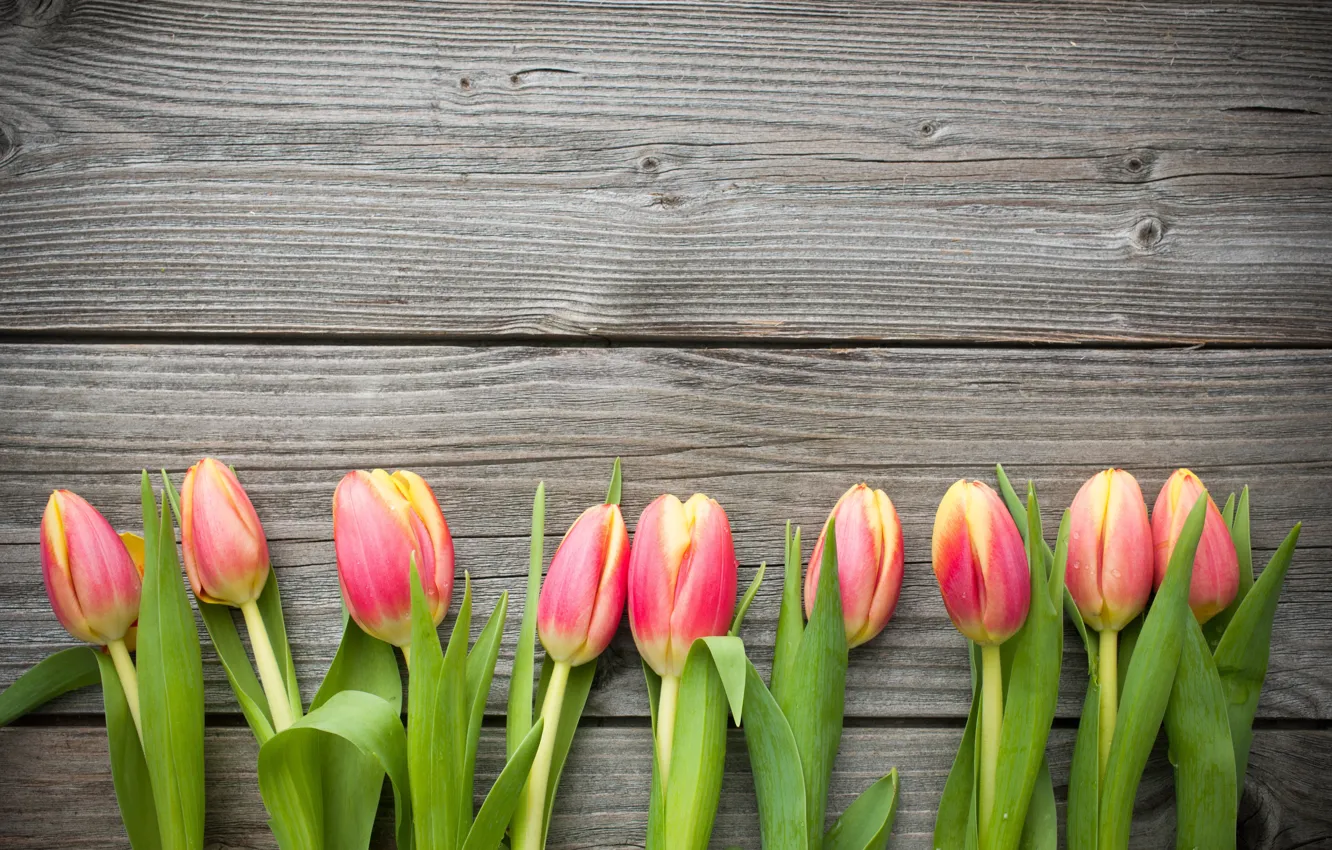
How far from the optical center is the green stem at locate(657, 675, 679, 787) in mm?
541

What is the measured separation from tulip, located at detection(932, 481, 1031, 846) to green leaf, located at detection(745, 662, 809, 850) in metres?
0.13

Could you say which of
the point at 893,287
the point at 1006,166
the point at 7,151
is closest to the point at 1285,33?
the point at 1006,166

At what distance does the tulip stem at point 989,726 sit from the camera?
1.80ft

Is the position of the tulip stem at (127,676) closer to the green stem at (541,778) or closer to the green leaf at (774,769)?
the green stem at (541,778)

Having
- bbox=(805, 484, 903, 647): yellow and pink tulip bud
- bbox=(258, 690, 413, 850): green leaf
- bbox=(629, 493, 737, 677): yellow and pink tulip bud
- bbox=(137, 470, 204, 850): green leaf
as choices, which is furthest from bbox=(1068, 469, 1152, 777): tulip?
bbox=(137, 470, 204, 850): green leaf

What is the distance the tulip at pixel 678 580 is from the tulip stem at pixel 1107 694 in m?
0.25

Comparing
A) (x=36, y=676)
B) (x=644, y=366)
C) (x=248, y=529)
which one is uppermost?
(x=644, y=366)

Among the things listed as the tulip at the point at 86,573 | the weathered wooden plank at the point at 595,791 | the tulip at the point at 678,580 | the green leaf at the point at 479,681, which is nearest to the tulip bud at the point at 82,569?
the tulip at the point at 86,573

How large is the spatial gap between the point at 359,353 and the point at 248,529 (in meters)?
0.15

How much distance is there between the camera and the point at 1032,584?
54cm

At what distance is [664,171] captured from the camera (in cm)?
64

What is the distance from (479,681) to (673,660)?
0.41ft

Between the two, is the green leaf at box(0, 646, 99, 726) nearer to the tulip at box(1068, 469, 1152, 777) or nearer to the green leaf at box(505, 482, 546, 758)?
the green leaf at box(505, 482, 546, 758)

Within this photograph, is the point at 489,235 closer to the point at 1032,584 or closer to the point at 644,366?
the point at 644,366
